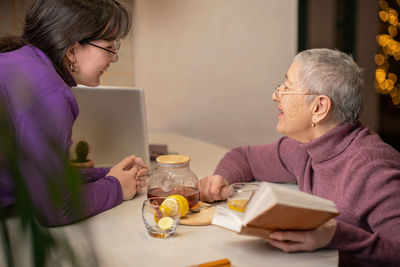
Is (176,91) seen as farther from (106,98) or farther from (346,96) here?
(346,96)

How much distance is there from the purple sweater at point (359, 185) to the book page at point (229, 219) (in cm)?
23

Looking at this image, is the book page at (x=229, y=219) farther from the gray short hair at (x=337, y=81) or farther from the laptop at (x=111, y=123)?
the laptop at (x=111, y=123)

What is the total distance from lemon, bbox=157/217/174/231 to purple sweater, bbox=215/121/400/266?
0.37 metres

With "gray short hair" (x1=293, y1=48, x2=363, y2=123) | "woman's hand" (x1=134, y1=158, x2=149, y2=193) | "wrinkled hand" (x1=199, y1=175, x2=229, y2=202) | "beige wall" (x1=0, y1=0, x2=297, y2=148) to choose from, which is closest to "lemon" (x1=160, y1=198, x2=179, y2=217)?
"wrinkled hand" (x1=199, y1=175, x2=229, y2=202)

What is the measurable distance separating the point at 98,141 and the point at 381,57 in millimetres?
2008

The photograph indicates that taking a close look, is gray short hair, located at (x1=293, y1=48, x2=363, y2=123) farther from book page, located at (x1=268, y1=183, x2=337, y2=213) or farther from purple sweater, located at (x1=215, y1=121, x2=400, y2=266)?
book page, located at (x1=268, y1=183, x2=337, y2=213)

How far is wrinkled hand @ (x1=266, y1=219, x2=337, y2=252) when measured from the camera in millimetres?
883

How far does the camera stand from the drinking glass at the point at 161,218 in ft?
3.27

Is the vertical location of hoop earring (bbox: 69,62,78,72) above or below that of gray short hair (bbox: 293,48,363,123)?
above

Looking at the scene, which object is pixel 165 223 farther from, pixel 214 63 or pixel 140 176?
pixel 214 63

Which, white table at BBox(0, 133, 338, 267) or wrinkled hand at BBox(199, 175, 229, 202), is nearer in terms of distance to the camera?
white table at BBox(0, 133, 338, 267)

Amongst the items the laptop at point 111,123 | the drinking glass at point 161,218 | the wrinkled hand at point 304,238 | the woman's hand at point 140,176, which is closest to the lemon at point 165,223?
the drinking glass at point 161,218

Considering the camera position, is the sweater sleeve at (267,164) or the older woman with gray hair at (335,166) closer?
the older woman with gray hair at (335,166)

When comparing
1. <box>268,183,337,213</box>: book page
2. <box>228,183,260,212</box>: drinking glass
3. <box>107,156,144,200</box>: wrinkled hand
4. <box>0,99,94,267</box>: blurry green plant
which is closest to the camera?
<box>0,99,94,267</box>: blurry green plant
